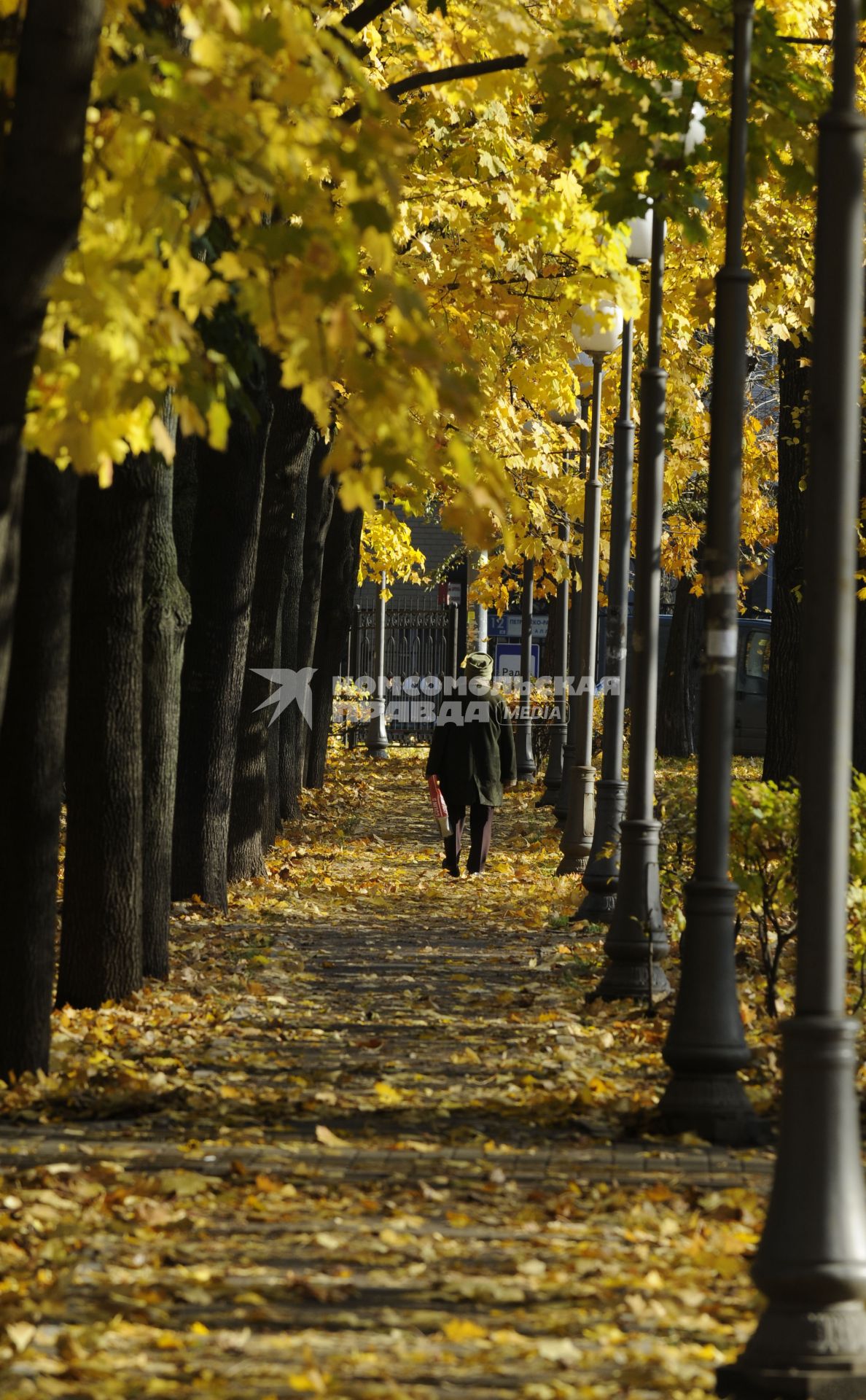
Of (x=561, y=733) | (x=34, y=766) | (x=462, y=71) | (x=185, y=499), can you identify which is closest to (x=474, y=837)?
(x=185, y=499)

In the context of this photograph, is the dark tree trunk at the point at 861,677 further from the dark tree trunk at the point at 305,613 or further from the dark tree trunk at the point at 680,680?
the dark tree trunk at the point at 680,680

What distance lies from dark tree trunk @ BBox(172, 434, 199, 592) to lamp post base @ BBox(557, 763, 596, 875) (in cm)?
522

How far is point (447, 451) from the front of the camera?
627cm

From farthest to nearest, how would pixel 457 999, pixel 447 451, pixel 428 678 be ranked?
1. pixel 428 678
2. pixel 457 999
3. pixel 447 451

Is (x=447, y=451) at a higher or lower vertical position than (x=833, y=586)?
higher

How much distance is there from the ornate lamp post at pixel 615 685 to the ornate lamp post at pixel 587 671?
2.00 meters

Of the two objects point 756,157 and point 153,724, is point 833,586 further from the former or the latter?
point 153,724

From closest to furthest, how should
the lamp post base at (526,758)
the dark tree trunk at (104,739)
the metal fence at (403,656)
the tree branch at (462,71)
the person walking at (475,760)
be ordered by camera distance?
1. the dark tree trunk at (104,739)
2. the tree branch at (462,71)
3. the person walking at (475,760)
4. the lamp post base at (526,758)
5. the metal fence at (403,656)

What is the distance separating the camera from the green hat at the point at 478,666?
62.0ft

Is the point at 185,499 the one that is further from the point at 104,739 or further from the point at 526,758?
the point at 526,758

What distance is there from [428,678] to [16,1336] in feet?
126

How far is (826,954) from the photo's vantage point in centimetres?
527

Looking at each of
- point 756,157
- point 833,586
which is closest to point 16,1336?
point 833,586

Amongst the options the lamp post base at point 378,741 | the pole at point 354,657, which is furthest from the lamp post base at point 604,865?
the pole at point 354,657
